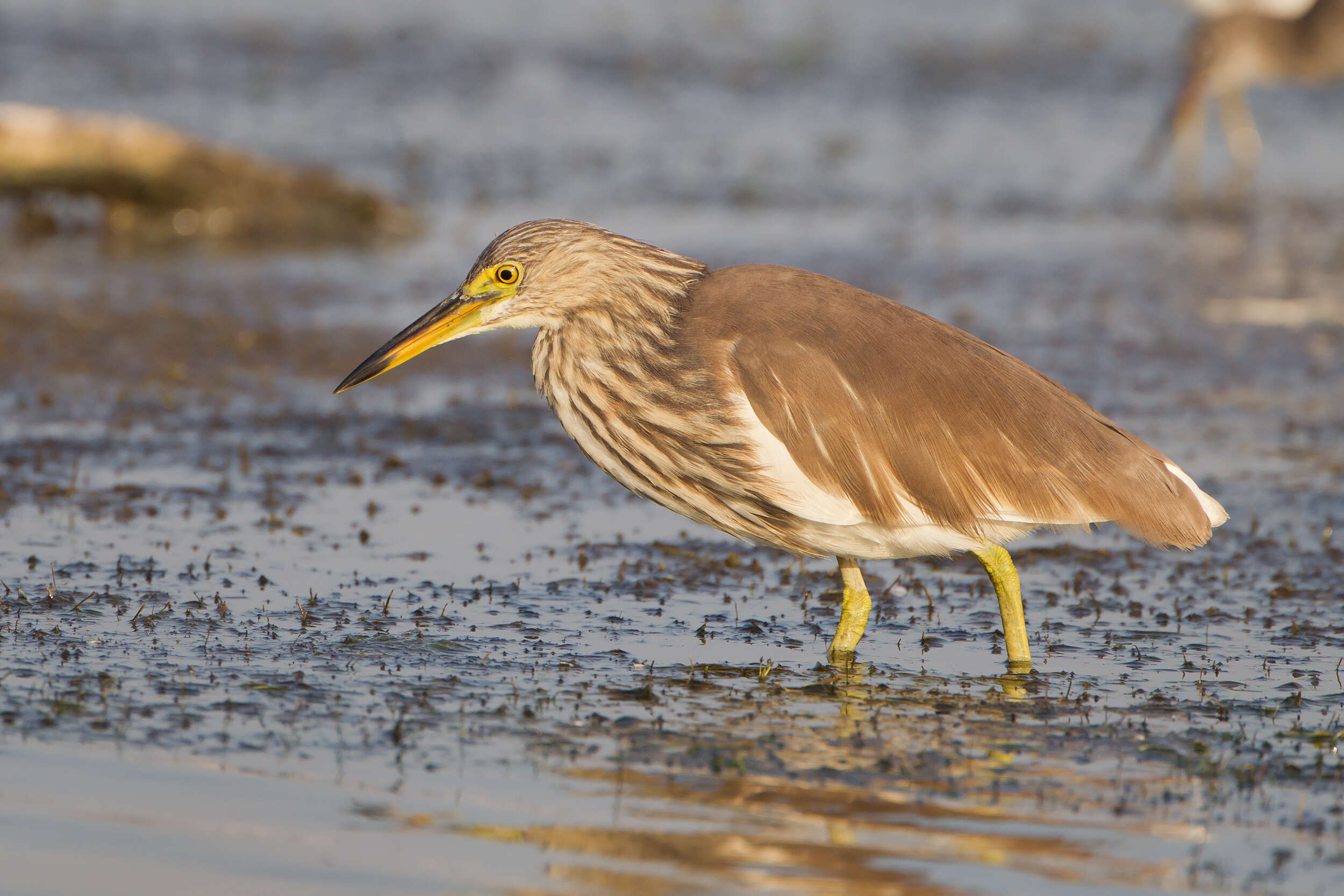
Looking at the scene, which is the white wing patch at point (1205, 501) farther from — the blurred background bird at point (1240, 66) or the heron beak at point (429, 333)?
the blurred background bird at point (1240, 66)

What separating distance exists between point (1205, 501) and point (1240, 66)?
1145 cm

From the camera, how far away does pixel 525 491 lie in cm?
692

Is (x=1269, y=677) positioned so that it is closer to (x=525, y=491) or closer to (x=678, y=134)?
(x=525, y=491)

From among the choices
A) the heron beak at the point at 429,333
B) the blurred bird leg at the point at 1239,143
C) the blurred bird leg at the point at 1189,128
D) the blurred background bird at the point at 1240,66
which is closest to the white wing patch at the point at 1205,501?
the heron beak at the point at 429,333

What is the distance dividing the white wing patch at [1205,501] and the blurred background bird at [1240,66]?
1029cm

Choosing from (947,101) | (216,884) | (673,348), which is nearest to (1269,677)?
(673,348)

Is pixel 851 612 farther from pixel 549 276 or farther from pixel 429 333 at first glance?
pixel 429 333

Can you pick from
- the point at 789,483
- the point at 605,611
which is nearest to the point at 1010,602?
the point at 789,483

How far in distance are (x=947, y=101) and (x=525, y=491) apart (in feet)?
38.7

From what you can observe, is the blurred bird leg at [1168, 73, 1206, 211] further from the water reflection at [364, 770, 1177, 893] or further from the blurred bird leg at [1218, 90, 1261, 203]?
the water reflection at [364, 770, 1177, 893]

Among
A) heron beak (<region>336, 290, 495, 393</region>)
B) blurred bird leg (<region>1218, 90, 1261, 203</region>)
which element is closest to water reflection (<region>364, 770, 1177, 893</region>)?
heron beak (<region>336, 290, 495, 393</region>)

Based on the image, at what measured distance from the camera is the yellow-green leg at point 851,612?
5.15 meters

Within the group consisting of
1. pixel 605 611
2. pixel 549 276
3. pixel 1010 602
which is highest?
pixel 549 276

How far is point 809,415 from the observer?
482 centimetres
